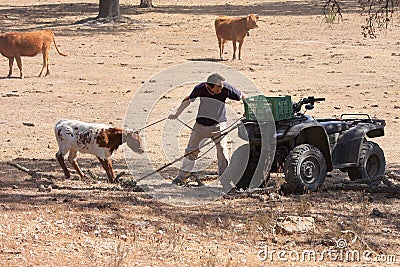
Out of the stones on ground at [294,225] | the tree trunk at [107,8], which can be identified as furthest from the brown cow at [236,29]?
the stones on ground at [294,225]

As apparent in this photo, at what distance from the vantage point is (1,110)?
16.1m

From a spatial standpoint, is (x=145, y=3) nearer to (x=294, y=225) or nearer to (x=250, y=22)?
(x=250, y=22)

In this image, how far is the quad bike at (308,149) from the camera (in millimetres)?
9430

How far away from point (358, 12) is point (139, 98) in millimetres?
17443

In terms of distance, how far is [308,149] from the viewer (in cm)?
946

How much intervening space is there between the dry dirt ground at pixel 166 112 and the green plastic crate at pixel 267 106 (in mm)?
882

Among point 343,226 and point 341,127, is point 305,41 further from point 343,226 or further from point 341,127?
point 343,226

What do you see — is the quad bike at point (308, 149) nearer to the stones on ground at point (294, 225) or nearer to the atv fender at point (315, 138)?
the atv fender at point (315, 138)

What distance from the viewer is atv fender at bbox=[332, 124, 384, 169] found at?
10.1 meters

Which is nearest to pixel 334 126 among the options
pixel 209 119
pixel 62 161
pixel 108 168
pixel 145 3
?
pixel 209 119

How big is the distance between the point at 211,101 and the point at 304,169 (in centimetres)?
137

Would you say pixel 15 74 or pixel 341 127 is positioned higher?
pixel 341 127

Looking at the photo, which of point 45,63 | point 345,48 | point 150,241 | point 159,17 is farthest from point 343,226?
point 159,17

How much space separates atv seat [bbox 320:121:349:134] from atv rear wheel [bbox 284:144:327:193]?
0.50 meters
